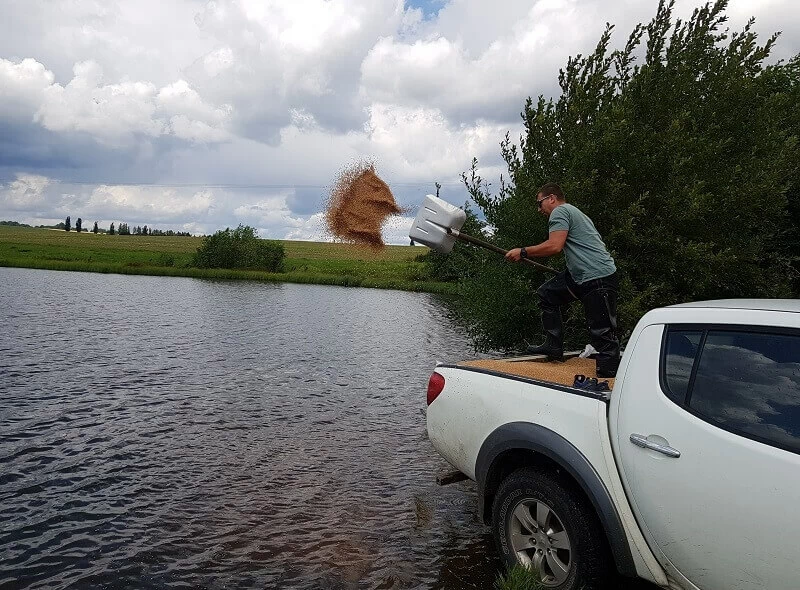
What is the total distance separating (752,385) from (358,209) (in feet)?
21.9

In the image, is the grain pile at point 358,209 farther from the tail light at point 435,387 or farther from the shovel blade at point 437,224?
the tail light at point 435,387

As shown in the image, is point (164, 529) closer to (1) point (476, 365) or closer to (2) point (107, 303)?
(1) point (476, 365)

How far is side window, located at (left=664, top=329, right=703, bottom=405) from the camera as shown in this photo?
11.2 ft

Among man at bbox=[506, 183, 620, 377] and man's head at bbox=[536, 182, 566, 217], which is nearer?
man at bbox=[506, 183, 620, 377]

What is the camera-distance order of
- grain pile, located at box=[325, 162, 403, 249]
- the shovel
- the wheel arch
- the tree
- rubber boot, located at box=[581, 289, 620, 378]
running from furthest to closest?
1. the tree
2. grain pile, located at box=[325, 162, 403, 249]
3. the shovel
4. rubber boot, located at box=[581, 289, 620, 378]
5. the wheel arch

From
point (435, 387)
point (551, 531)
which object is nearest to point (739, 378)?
point (551, 531)

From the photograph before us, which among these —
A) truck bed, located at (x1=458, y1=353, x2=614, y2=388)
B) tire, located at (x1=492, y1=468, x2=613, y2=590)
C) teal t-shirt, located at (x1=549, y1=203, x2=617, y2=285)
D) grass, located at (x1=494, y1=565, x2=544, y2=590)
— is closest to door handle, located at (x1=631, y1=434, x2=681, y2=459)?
tire, located at (x1=492, y1=468, x2=613, y2=590)

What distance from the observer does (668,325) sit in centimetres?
365

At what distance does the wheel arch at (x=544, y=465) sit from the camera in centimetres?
354

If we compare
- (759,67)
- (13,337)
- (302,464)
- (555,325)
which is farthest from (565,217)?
(13,337)

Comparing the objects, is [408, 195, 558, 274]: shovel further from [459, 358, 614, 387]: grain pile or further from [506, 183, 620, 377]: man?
[459, 358, 614, 387]: grain pile

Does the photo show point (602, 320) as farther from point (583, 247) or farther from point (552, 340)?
point (583, 247)

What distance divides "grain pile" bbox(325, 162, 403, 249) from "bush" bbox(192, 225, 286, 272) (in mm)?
75424

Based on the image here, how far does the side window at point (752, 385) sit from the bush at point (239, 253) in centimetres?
8169
